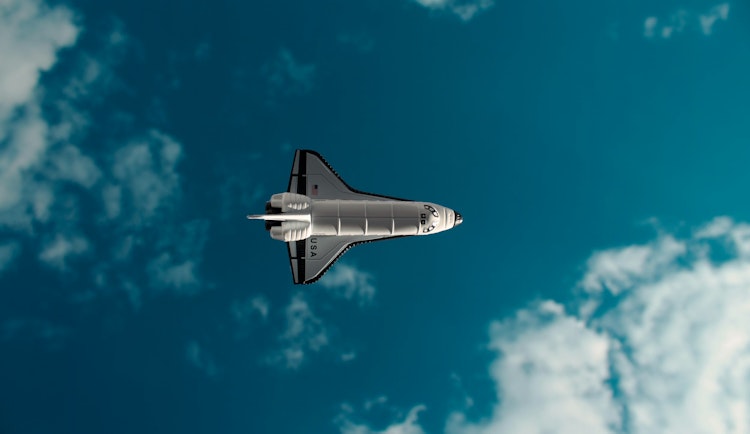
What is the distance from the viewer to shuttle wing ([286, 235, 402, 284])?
32312mm

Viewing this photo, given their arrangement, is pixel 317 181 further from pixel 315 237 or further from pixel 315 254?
pixel 315 254

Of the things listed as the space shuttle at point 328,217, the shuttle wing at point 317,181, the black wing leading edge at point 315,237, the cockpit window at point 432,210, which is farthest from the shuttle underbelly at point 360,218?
the shuttle wing at point 317,181

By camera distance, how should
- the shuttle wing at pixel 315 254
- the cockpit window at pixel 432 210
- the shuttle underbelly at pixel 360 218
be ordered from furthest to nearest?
the shuttle wing at pixel 315 254 < the cockpit window at pixel 432 210 < the shuttle underbelly at pixel 360 218

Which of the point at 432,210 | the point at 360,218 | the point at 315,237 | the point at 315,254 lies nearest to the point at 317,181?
the point at 315,237

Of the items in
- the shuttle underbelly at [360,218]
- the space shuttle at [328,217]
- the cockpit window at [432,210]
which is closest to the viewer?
the space shuttle at [328,217]

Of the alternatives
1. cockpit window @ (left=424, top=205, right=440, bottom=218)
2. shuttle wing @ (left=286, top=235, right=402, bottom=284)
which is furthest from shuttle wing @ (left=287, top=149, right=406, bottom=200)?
shuttle wing @ (left=286, top=235, right=402, bottom=284)

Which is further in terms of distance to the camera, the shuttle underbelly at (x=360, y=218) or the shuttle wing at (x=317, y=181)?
the shuttle wing at (x=317, y=181)

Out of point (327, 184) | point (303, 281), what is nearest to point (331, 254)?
point (303, 281)

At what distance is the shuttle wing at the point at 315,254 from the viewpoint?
32.3 m

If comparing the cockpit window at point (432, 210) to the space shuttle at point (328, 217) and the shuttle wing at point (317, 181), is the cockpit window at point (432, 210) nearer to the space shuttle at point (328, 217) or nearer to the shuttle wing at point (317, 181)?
the space shuttle at point (328, 217)

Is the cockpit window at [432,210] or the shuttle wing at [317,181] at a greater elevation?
the shuttle wing at [317,181]

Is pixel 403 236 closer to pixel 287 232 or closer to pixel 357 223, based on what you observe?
pixel 357 223

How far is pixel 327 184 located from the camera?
32.8 metres

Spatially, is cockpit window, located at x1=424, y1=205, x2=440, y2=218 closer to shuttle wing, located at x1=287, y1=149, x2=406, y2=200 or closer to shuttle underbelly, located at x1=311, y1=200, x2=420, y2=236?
shuttle underbelly, located at x1=311, y1=200, x2=420, y2=236
